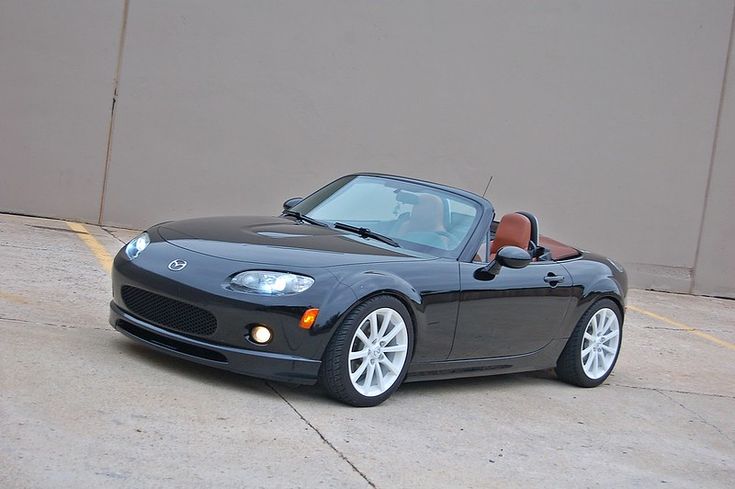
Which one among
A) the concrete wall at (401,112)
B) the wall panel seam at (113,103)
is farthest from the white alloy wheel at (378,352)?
the wall panel seam at (113,103)

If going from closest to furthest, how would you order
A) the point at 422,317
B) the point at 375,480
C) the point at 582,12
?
1. the point at 375,480
2. the point at 422,317
3. the point at 582,12

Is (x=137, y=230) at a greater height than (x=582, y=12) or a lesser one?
lesser

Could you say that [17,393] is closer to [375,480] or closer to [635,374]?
[375,480]

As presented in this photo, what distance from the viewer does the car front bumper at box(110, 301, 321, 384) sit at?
5.01m

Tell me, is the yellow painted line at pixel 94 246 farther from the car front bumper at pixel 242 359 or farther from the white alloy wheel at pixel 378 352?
the white alloy wheel at pixel 378 352

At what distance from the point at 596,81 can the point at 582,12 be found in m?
0.82

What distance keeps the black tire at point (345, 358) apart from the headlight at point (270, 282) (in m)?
0.29

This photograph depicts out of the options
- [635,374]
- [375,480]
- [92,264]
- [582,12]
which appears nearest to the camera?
[375,480]

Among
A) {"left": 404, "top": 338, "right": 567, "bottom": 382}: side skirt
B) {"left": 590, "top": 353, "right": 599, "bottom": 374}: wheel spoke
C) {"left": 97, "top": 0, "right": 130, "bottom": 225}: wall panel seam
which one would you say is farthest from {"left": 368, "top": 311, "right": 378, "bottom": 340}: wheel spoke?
{"left": 97, "top": 0, "right": 130, "bottom": 225}: wall panel seam

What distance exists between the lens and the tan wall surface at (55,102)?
10570 millimetres

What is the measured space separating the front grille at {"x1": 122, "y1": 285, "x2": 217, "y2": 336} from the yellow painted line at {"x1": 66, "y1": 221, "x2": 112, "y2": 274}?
9.86 feet

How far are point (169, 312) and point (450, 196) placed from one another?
81.9 inches

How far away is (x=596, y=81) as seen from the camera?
480 inches

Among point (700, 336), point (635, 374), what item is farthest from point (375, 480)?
point (700, 336)
